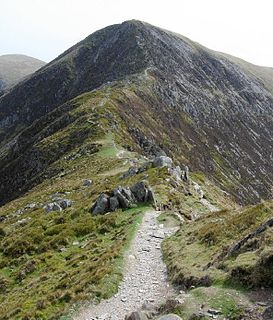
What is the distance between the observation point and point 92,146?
72.7 metres

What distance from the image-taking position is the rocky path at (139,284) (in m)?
17.8

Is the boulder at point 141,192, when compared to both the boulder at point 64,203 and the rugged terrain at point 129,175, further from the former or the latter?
the boulder at point 64,203

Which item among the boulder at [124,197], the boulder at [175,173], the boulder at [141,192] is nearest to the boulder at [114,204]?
the boulder at [124,197]

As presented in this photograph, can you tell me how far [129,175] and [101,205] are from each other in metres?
11.3

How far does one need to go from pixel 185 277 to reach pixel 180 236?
25.6ft

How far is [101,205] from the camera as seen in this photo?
115 feet

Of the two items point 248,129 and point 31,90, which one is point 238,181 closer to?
point 248,129

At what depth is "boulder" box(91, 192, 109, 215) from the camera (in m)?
34.9

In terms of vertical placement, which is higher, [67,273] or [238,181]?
[67,273]

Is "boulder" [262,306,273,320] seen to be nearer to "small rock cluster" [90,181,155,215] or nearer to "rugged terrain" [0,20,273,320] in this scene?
"rugged terrain" [0,20,273,320]

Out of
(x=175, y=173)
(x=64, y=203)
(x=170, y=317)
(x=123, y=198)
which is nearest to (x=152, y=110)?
(x=175, y=173)

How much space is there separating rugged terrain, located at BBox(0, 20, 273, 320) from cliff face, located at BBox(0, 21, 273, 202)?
64 cm

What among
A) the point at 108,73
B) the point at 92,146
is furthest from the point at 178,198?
the point at 108,73

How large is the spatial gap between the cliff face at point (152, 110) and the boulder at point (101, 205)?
125 feet
